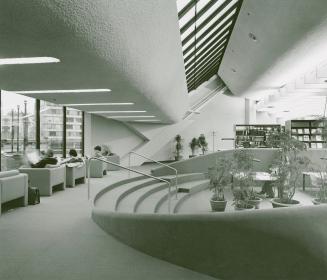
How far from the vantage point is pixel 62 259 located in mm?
3322

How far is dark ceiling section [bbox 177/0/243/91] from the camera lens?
7449 millimetres

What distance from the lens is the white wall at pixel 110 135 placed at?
1410 cm

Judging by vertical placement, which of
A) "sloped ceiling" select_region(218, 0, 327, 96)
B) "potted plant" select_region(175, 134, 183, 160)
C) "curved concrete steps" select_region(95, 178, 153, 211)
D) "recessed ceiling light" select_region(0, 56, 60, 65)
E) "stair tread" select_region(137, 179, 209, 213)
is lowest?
"stair tread" select_region(137, 179, 209, 213)

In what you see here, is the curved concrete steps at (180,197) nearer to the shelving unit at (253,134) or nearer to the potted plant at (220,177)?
the potted plant at (220,177)

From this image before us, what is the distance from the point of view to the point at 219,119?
20.0 m

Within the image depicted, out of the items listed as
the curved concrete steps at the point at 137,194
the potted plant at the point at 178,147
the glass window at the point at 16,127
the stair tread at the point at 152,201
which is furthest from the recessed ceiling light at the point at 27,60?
the potted plant at the point at 178,147

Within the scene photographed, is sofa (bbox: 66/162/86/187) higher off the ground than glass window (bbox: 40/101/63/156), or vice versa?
glass window (bbox: 40/101/63/156)

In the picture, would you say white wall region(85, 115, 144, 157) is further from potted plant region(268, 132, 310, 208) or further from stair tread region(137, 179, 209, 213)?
potted plant region(268, 132, 310, 208)

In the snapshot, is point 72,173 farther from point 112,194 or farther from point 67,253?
point 67,253

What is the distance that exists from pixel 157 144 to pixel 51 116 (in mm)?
7664

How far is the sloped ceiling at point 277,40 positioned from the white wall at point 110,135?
19.3 feet

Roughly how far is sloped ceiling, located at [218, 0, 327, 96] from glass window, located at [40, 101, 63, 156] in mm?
6059

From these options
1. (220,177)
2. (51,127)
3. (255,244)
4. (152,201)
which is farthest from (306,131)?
(255,244)

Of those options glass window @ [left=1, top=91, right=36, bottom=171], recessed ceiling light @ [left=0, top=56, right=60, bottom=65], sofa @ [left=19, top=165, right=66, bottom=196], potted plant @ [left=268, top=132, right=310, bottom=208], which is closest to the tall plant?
potted plant @ [left=268, top=132, right=310, bottom=208]
